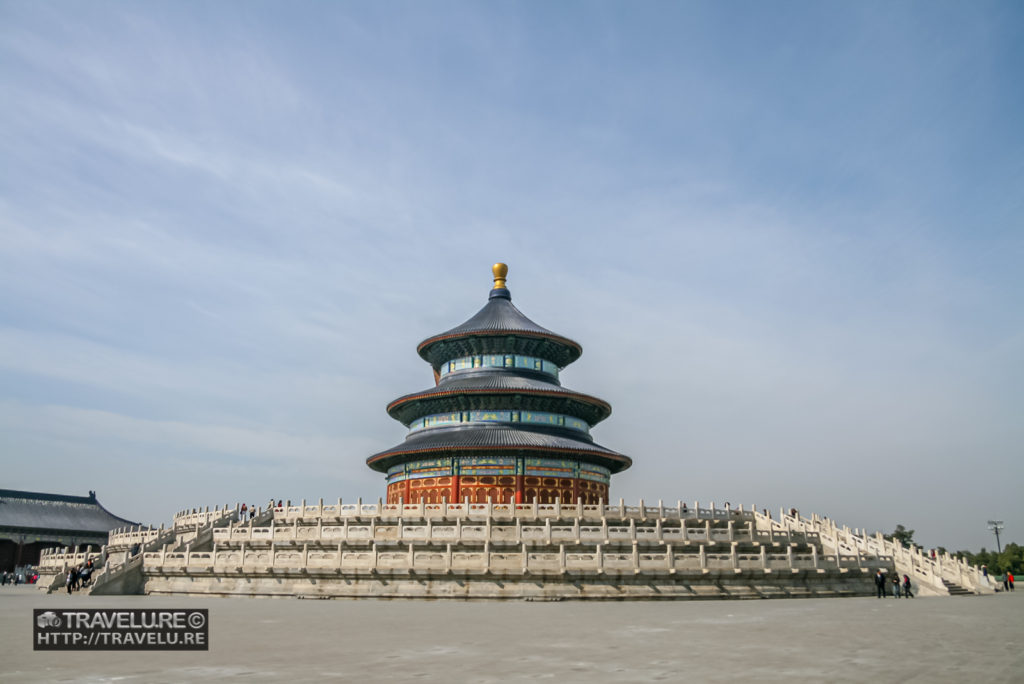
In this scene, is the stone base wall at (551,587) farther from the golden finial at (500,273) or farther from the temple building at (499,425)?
the golden finial at (500,273)

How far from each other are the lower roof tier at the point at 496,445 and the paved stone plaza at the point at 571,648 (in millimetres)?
21267

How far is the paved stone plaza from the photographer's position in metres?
10.2

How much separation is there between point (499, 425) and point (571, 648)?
34517mm

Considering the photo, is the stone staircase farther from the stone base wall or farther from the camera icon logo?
the camera icon logo

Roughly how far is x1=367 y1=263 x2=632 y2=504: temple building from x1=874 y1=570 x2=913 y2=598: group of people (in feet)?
55.6

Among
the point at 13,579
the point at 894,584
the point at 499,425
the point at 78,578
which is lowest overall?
the point at 13,579

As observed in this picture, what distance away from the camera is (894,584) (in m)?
29.2

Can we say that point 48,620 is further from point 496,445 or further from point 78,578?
point 496,445

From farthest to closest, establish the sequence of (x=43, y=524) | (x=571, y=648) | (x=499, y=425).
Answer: (x=43, y=524) < (x=499, y=425) < (x=571, y=648)

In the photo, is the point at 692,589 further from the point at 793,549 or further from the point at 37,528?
the point at 37,528

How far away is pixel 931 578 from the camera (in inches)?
1214

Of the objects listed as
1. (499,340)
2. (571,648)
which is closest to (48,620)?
(571,648)

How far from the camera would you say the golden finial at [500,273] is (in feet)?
196

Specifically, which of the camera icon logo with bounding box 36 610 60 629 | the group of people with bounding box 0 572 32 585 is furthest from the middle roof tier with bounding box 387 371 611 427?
the camera icon logo with bounding box 36 610 60 629
